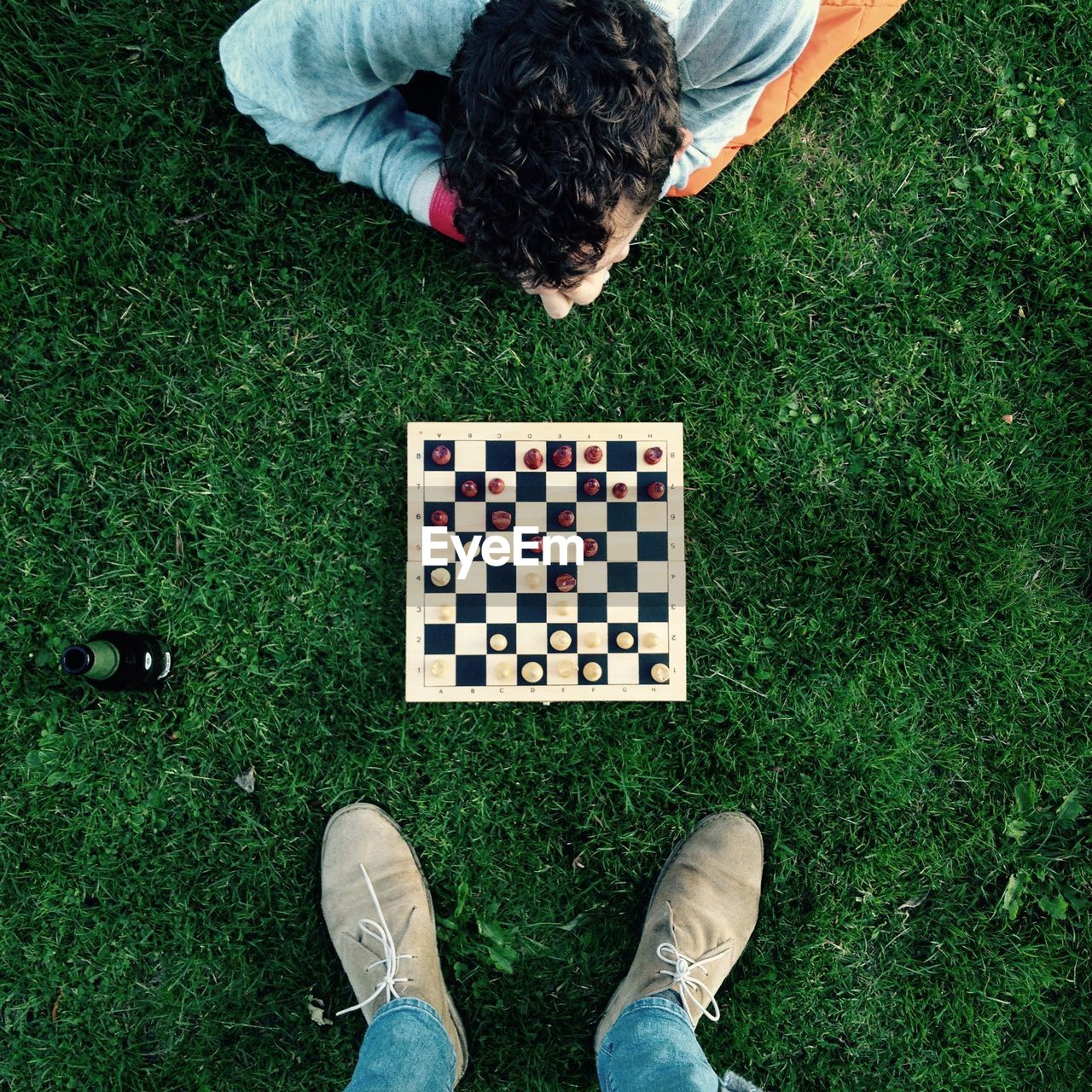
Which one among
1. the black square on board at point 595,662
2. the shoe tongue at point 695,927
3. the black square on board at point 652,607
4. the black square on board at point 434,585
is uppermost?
the black square on board at point 652,607

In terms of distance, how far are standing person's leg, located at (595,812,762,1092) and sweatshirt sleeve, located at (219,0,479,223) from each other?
1.97 meters

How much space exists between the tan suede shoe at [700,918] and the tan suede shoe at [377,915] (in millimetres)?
518

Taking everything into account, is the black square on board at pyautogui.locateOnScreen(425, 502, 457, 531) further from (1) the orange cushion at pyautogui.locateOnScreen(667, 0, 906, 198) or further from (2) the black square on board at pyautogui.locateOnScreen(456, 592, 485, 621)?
(1) the orange cushion at pyautogui.locateOnScreen(667, 0, 906, 198)

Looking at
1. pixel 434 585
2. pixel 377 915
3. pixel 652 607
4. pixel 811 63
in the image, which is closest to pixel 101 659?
pixel 434 585

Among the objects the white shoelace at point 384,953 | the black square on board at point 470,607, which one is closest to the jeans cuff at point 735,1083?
the white shoelace at point 384,953

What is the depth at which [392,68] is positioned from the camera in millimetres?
1889

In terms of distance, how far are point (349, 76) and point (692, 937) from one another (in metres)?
2.39

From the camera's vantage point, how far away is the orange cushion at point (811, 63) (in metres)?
2.25

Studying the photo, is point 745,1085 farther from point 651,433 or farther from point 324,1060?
point 651,433

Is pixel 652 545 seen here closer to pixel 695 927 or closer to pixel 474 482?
pixel 474 482

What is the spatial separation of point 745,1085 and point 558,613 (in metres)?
1.39

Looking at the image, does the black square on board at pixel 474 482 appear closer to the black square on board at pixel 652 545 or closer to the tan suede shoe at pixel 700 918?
the black square on board at pixel 652 545

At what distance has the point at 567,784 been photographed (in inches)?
96.1

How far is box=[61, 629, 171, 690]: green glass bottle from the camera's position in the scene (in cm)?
226
